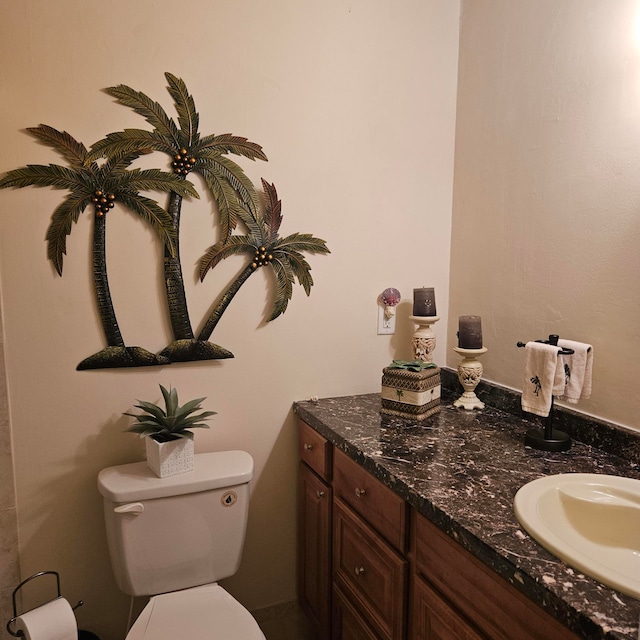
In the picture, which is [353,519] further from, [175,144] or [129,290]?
[175,144]

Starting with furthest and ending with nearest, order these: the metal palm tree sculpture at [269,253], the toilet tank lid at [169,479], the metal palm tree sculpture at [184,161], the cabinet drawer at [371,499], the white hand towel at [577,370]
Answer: the metal palm tree sculpture at [269,253]
the metal palm tree sculpture at [184,161]
the toilet tank lid at [169,479]
the white hand towel at [577,370]
the cabinet drawer at [371,499]

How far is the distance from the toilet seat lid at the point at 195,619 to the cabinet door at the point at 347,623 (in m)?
0.29

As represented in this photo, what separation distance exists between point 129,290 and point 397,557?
111cm

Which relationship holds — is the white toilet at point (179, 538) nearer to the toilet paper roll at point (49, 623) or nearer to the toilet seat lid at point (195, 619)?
the toilet seat lid at point (195, 619)

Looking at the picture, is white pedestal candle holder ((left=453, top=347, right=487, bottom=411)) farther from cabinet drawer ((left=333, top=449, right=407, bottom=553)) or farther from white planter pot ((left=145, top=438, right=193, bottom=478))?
white planter pot ((left=145, top=438, right=193, bottom=478))

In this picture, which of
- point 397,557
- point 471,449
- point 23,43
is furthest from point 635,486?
point 23,43

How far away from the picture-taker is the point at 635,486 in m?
1.06

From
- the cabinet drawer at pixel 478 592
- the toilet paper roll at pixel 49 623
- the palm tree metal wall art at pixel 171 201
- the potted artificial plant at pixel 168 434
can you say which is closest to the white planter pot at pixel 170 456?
the potted artificial plant at pixel 168 434

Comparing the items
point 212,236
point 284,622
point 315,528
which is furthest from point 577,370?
point 284,622

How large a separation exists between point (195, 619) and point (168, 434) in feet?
1.65

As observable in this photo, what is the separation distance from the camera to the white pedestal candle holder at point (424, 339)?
1.80 meters

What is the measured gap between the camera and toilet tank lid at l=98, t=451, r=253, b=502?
54.5 inches

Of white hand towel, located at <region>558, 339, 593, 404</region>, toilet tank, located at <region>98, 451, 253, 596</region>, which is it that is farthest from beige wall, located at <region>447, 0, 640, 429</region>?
toilet tank, located at <region>98, 451, 253, 596</region>

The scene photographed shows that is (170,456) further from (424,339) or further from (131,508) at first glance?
(424,339)
